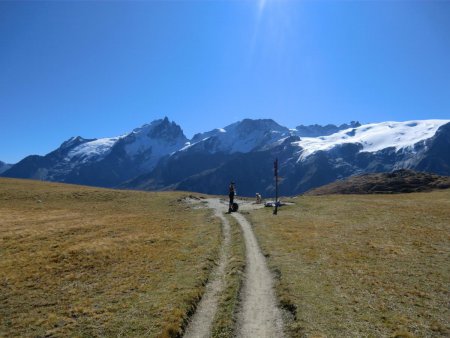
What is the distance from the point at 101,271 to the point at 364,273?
21.4 metres

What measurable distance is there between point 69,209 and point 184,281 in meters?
50.5

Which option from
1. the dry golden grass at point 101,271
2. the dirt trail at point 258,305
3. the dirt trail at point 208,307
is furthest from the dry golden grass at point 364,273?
the dry golden grass at point 101,271

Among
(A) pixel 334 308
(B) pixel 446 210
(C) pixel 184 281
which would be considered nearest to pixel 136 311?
(C) pixel 184 281

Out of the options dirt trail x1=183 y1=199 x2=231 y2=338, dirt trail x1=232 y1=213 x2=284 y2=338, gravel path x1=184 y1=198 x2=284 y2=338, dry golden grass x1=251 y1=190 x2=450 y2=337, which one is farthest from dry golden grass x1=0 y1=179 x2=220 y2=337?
dry golden grass x1=251 y1=190 x2=450 y2=337

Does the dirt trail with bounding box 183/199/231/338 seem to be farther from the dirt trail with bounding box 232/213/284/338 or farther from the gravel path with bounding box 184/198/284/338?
the dirt trail with bounding box 232/213/284/338

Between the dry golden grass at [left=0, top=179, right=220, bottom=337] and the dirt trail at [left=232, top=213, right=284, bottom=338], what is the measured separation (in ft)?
11.0

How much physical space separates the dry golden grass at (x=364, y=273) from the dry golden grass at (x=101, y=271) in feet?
22.5

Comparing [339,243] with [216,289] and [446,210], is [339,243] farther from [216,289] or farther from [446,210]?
[446,210]

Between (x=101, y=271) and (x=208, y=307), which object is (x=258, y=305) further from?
(x=101, y=271)

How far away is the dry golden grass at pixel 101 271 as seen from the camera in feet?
66.5

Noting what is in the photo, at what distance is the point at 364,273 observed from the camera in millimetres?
27016

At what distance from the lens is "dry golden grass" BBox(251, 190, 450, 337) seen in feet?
61.5

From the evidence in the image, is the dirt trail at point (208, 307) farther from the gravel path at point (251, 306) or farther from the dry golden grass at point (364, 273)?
the dry golden grass at point (364, 273)

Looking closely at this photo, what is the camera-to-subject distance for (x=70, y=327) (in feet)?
65.0
